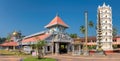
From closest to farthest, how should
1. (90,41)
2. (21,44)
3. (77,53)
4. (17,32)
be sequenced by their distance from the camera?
(77,53)
(21,44)
(17,32)
(90,41)

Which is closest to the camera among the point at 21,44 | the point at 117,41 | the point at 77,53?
the point at 77,53

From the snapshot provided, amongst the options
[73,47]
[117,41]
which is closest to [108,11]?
[117,41]

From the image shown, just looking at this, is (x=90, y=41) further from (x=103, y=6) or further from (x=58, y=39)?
(x=58, y=39)

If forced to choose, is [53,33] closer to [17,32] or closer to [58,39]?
[58,39]

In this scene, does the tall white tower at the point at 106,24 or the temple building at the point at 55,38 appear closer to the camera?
the temple building at the point at 55,38

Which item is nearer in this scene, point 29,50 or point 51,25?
point 29,50

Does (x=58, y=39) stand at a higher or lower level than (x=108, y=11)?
lower

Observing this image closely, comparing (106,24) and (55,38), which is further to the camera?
(106,24)

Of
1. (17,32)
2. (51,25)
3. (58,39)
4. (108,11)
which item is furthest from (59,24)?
(108,11)

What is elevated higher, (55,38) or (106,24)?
(106,24)

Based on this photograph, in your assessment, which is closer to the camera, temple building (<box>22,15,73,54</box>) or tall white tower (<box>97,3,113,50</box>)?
temple building (<box>22,15,73,54</box>)

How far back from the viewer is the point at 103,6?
263ft

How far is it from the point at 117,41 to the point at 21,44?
148 feet

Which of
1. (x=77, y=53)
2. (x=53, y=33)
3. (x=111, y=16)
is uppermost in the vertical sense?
(x=111, y=16)
